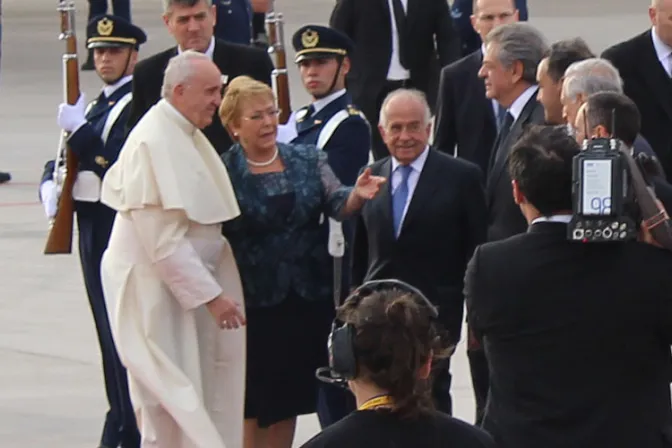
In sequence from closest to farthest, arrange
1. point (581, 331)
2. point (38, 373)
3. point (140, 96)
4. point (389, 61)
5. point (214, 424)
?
point (581, 331)
point (214, 424)
point (140, 96)
point (38, 373)
point (389, 61)

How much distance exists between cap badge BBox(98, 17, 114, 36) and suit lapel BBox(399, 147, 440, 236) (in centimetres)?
149

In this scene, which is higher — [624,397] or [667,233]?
[667,233]

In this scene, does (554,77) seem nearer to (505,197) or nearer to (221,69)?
(505,197)

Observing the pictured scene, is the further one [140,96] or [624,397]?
[140,96]

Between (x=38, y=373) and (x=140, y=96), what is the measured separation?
196 centimetres

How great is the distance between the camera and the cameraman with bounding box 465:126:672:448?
4.54m

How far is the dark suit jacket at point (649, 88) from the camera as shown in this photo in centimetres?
732

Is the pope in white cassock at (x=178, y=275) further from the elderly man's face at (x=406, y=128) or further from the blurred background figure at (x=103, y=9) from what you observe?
the blurred background figure at (x=103, y=9)

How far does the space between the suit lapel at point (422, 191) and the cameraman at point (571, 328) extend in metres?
Result: 1.80

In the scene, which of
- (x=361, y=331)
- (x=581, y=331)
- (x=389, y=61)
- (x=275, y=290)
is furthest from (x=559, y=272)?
(x=389, y=61)

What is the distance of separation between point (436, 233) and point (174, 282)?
950mm

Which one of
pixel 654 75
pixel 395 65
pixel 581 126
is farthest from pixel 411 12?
pixel 581 126

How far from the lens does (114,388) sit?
23.9 ft

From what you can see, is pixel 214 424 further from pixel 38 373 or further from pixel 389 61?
pixel 389 61
